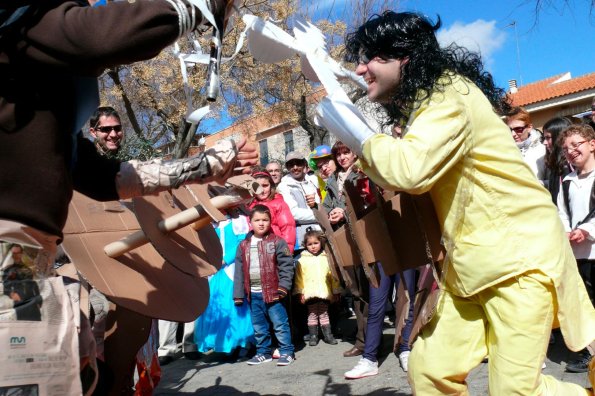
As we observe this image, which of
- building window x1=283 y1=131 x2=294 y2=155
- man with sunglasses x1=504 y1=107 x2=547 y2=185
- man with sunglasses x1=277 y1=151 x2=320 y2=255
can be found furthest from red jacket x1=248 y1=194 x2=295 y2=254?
building window x1=283 y1=131 x2=294 y2=155

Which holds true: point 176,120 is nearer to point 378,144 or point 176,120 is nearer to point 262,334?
point 262,334

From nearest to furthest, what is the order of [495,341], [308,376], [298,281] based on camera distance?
[495,341] < [308,376] < [298,281]

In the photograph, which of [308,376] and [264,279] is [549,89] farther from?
[308,376]

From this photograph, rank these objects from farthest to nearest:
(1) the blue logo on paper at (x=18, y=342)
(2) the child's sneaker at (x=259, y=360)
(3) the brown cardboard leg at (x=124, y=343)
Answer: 1. (2) the child's sneaker at (x=259, y=360)
2. (3) the brown cardboard leg at (x=124, y=343)
3. (1) the blue logo on paper at (x=18, y=342)

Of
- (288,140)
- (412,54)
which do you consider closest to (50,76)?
(412,54)

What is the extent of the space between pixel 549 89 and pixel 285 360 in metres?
24.2

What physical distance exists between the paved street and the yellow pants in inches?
69.0

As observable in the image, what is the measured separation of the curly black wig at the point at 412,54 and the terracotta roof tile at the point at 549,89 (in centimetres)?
2078

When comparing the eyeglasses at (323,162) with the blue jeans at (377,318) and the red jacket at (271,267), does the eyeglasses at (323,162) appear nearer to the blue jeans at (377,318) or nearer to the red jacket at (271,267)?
the red jacket at (271,267)

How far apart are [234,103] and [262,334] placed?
14157 mm

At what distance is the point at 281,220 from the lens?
20.9 ft

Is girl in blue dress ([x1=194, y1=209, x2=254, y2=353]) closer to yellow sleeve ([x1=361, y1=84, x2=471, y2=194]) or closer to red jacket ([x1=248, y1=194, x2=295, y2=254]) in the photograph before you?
red jacket ([x1=248, y1=194, x2=295, y2=254])

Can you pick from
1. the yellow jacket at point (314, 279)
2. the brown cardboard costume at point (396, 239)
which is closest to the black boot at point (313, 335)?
the yellow jacket at point (314, 279)

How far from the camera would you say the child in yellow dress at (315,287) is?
6.22 m
